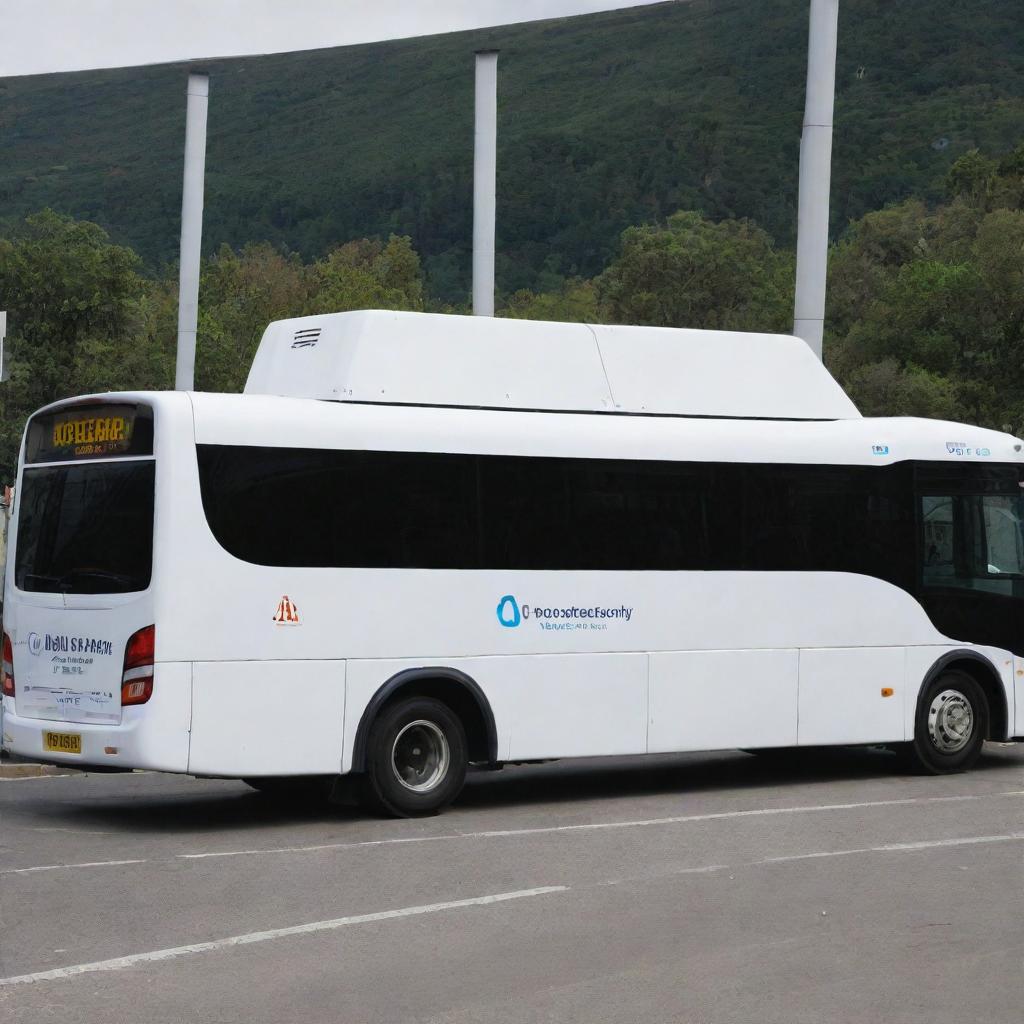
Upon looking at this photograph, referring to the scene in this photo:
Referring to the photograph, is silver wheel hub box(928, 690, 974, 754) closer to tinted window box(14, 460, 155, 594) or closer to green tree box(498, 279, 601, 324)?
tinted window box(14, 460, 155, 594)

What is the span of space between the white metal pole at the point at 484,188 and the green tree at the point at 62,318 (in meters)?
54.8

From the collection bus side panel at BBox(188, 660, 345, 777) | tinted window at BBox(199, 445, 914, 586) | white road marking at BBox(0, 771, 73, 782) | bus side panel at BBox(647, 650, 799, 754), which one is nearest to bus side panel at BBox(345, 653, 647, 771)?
bus side panel at BBox(647, 650, 799, 754)

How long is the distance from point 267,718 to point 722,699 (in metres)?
3.73

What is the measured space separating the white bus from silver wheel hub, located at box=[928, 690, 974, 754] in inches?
1.2

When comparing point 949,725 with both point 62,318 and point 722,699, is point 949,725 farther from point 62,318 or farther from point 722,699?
point 62,318

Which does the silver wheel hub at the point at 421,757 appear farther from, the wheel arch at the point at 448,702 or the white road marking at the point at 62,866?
the white road marking at the point at 62,866

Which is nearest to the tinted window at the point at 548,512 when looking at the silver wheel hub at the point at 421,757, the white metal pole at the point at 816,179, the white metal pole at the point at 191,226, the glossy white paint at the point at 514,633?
the glossy white paint at the point at 514,633

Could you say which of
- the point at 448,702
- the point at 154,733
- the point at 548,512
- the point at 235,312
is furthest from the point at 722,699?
the point at 235,312

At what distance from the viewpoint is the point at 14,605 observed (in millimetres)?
13070

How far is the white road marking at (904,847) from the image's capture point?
11.1m

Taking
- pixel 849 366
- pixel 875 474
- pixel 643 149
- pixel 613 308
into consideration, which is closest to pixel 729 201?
pixel 643 149

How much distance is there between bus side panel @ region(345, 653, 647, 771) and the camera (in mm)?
13102

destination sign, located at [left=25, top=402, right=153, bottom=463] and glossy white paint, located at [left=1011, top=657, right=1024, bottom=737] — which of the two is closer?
destination sign, located at [left=25, top=402, right=153, bottom=463]

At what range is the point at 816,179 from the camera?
71.1 ft
